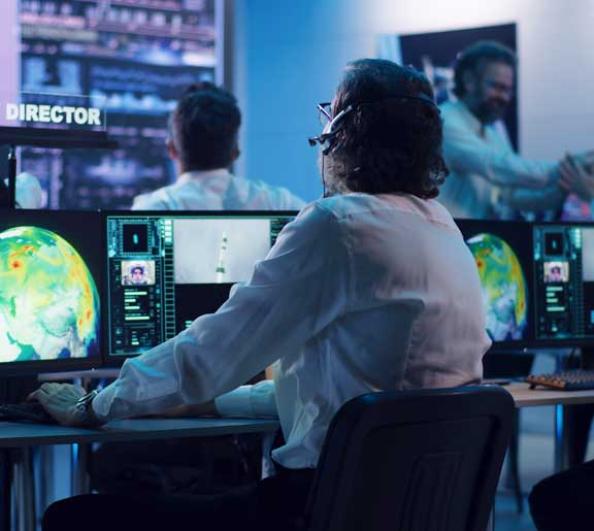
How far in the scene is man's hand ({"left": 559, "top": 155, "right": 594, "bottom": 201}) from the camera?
5395mm

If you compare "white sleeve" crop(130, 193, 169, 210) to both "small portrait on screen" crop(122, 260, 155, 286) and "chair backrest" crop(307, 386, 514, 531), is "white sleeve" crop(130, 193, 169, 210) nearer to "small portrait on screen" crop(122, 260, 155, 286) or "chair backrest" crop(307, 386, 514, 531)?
"small portrait on screen" crop(122, 260, 155, 286)

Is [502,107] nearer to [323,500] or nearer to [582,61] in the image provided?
[582,61]

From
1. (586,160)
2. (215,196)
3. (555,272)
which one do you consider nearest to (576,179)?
(586,160)

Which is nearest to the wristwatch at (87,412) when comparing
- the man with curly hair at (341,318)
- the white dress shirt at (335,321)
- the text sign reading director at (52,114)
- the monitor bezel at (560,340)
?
the man with curly hair at (341,318)

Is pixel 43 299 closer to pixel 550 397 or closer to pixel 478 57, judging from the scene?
pixel 550 397

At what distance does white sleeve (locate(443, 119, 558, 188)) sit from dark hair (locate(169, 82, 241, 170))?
177 cm

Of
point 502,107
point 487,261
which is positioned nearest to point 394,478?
point 487,261

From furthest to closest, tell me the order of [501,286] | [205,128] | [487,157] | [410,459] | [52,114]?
[487,157], [205,128], [501,286], [52,114], [410,459]

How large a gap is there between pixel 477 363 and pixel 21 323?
3.73ft

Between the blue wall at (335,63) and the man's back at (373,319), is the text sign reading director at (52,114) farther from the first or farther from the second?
the blue wall at (335,63)

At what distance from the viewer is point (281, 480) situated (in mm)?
1937

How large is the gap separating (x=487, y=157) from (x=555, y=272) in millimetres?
2104

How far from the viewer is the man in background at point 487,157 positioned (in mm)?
5508

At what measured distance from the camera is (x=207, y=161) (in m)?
4.00
